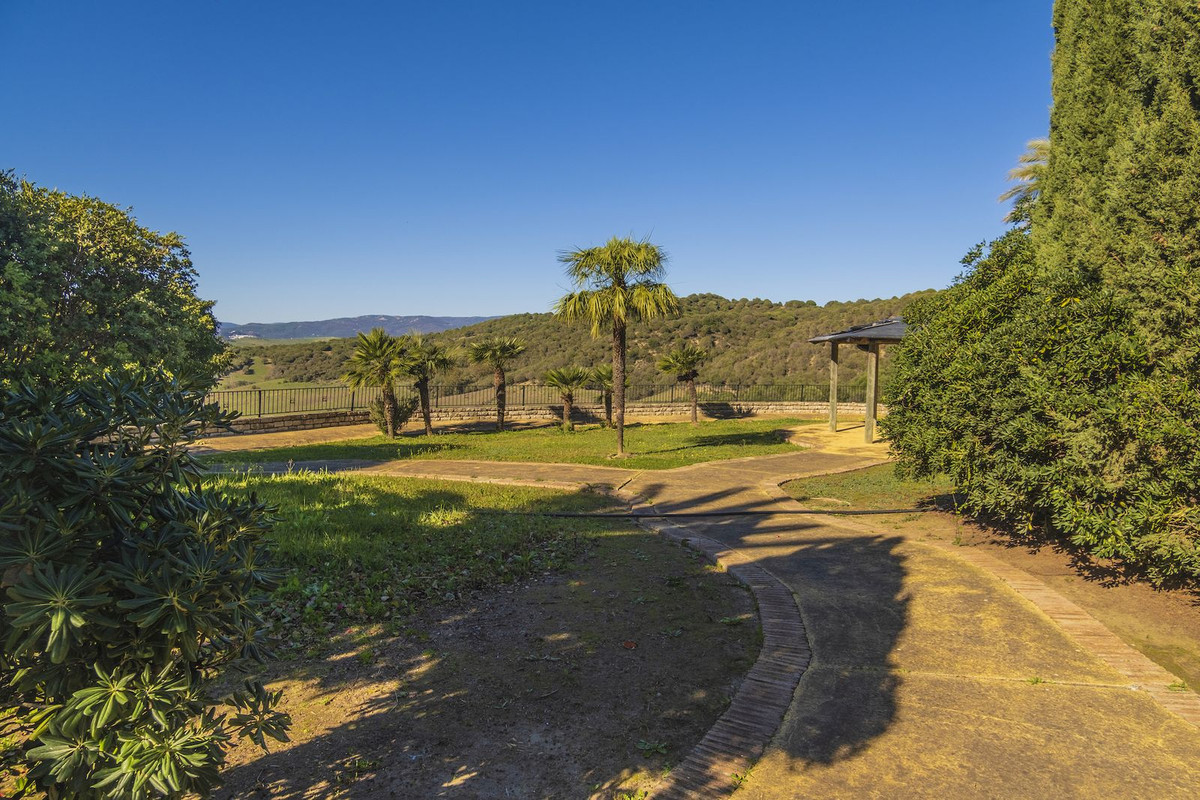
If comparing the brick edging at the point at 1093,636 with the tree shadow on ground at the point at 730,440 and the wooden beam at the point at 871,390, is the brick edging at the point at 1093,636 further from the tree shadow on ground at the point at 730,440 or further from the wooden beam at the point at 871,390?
the wooden beam at the point at 871,390

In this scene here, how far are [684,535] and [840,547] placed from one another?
6.18 ft

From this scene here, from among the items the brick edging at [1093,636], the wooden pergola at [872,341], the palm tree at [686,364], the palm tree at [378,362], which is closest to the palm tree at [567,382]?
the palm tree at [686,364]

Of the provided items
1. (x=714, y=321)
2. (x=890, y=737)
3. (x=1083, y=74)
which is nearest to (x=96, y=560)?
(x=890, y=737)

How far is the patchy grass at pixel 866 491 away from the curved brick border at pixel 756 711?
4.55 metres

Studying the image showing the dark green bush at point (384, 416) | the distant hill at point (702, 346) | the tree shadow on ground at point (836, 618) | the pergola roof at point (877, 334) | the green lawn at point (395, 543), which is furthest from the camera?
the distant hill at point (702, 346)

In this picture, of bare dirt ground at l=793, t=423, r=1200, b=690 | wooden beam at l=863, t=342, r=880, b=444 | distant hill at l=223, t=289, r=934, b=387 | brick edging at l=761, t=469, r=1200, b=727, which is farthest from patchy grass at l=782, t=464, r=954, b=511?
distant hill at l=223, t=289, r=934, b=387

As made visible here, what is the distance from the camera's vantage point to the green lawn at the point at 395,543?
5539mm

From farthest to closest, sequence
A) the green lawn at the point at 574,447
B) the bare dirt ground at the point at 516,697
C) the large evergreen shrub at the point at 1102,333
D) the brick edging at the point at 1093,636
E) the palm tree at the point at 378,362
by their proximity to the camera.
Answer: the palm tree at the point at 378,362 → the green lawn at the point at 574,447 → the large evergreen shrub at the point at 1102,333 → the brick edging at the point at 1093,636 → the bare dirt ground at the point at 516,697

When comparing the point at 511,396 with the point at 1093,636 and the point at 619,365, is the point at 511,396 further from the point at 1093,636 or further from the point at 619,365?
the point at 1093,636

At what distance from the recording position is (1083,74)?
284 inches

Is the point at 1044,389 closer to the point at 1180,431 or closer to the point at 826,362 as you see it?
the point at 1180,431

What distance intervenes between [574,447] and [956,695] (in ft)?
45.3

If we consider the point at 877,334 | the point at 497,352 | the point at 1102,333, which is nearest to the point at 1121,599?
the point at 1102,333

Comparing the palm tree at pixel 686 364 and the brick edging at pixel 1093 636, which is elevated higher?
the palm tree at pixel 686 364
